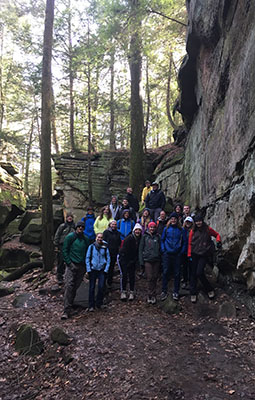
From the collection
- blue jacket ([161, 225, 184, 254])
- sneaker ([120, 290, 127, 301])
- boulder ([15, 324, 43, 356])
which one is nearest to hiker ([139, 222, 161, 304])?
blue jacket ([161, 225, 184, 254])

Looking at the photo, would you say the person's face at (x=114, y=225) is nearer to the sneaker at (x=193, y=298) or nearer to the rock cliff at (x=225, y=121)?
the sneaker at (x=193, y=298)

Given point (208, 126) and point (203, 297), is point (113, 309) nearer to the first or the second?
point (203, 297)

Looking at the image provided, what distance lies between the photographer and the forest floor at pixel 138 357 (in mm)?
4152

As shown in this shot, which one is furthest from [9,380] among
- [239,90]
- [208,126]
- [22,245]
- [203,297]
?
[22,245]

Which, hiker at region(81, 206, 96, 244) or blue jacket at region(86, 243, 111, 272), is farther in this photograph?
hiker at region(81, 206, 96, 244)

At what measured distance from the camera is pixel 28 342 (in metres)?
5.97

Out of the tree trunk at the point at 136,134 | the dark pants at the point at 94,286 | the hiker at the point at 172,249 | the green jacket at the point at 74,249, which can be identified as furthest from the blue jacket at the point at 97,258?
the tree trunk at the point at 136,134

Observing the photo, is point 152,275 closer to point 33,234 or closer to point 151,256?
point 151,256

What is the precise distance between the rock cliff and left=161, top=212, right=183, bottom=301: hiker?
1.22 meters

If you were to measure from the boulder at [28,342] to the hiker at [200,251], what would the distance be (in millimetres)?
3875

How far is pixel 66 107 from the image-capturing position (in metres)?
18.9

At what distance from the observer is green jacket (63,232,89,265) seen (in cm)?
729

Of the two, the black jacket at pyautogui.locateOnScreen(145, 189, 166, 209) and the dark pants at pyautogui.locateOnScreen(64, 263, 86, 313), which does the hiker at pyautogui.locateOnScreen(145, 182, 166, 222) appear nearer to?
the black jacket at pyautogui.locateOnScreen(145, 189, 166, 209)

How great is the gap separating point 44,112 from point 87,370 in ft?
32.0
